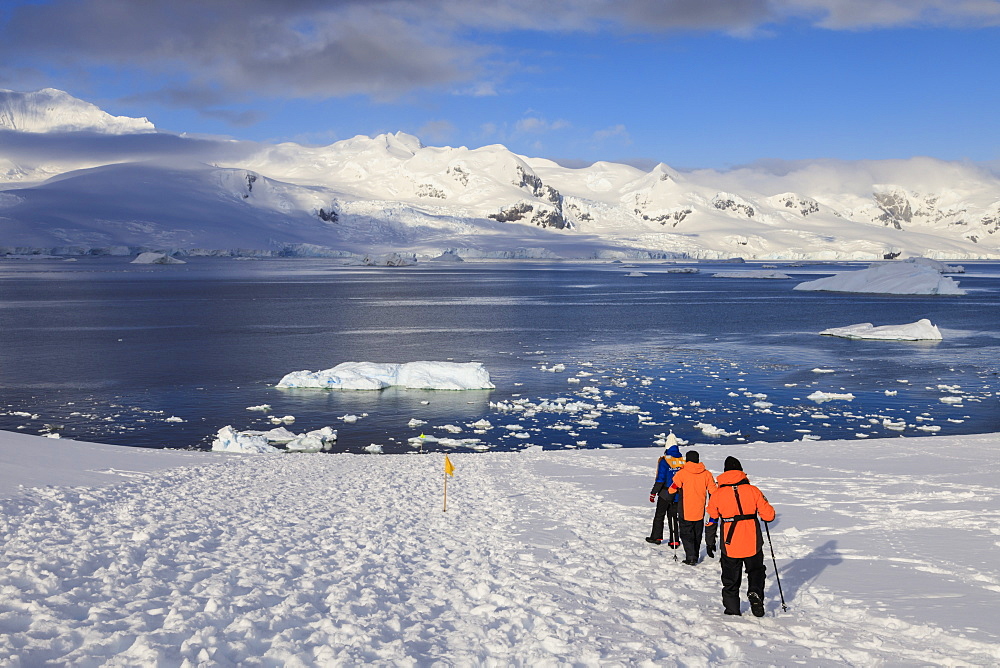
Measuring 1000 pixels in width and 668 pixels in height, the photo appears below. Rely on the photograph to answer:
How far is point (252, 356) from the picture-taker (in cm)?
4066

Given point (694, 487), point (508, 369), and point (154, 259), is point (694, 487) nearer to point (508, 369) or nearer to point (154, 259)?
point (508, 369)

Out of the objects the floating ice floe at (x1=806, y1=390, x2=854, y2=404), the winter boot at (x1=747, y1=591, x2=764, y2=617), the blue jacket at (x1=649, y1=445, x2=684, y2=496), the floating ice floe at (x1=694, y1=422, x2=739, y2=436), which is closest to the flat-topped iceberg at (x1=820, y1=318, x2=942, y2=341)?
the floating ice floe at (x1=806, y1=390, x2=854, y2=404)

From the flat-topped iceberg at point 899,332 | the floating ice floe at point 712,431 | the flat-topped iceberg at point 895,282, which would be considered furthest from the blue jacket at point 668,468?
the flat-topped iceberg at point 895,282

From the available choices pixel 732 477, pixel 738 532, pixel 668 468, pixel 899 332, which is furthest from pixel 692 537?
pixel 899 332

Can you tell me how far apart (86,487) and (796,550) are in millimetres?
11047

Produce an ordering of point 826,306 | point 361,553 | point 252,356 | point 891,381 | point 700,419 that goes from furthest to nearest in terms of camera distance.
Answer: point 826,306 < point 252,356 < point 891,381 < point 700,419 < point 361,553

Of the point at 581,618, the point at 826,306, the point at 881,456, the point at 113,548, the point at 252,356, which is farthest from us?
the point at 826,306

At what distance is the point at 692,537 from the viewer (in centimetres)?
1009

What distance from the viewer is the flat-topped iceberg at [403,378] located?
30.8m

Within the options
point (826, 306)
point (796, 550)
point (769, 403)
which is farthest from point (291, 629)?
point (826, 306)

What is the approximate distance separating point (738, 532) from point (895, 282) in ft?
331

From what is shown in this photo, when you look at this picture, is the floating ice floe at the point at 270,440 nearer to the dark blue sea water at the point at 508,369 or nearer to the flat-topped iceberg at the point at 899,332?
the dark blue sea water at the point at 508,369

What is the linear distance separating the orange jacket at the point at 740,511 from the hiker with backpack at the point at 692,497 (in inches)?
49.5

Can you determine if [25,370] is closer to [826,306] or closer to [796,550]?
[796,550]
